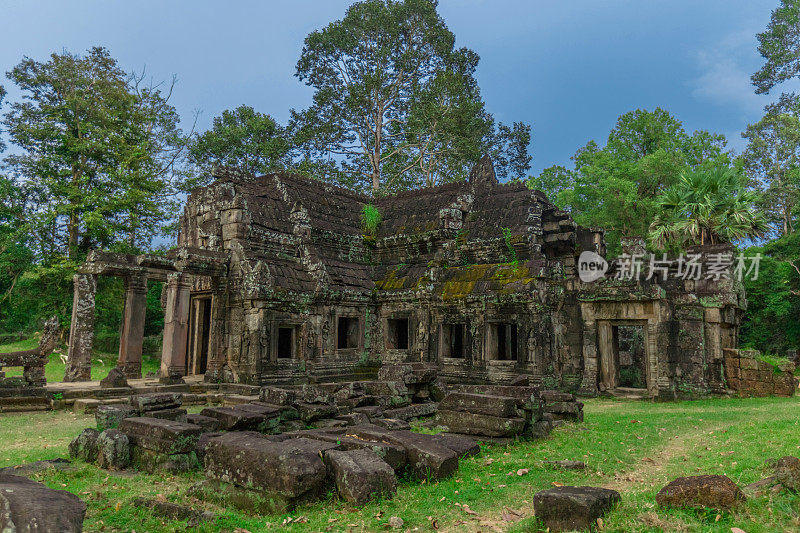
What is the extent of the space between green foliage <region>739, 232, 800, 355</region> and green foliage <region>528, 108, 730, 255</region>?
5.42 metres

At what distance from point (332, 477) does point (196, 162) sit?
31045mm

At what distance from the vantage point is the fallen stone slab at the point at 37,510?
3.45 m

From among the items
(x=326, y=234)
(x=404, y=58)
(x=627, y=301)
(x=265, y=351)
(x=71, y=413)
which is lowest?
(x=71, y=413)

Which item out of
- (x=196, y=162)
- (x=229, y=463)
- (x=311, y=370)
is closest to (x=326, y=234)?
(x=311, y=370)

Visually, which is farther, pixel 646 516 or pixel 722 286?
pixel 722 286

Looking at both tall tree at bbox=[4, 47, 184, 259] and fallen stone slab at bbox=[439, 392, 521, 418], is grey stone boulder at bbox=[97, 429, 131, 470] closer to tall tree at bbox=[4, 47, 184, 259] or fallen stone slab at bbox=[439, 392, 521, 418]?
fallen stone slab at bbox=[439, 392, 521, 418]

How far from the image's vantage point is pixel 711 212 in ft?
55.6

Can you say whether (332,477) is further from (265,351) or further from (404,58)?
(404,58)

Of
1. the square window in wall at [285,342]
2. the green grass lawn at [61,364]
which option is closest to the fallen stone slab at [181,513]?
the square window in wall at [285,342]

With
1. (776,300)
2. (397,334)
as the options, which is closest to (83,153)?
(397,334)

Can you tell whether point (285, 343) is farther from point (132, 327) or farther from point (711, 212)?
point (711, 212)

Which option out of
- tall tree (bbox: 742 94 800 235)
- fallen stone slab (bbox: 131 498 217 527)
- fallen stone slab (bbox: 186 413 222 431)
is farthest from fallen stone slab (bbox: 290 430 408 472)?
tall tree (bbox: 742 94 800 235)

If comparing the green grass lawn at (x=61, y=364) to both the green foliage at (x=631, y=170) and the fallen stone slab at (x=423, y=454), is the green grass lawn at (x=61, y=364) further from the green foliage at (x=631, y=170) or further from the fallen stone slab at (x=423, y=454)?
the green foliage at (x=631, y=170)

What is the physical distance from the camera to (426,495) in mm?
5871
